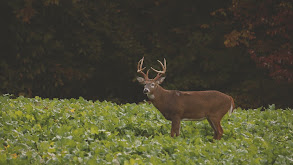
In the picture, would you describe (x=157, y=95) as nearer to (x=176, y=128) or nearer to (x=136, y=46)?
(x=176, y=128)

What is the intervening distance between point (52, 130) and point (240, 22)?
958 cm

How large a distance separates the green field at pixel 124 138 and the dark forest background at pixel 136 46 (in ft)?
16.6

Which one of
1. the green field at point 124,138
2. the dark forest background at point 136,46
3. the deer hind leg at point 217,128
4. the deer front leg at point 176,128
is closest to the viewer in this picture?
the green field at point 124,138

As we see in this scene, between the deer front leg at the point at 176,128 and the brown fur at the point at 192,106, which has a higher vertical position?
the brown fur at the point at 192,106

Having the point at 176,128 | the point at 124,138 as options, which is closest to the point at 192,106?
the point at 176,128

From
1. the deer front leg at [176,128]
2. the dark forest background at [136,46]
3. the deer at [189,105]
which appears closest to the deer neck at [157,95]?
the deer at [189,105]

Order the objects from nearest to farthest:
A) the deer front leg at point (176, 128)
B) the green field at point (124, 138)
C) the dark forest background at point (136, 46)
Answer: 1. the green field at point (124, 138)
2. the deer front leg at point (176, 128)
3. the dark forest background at point (136, 46)

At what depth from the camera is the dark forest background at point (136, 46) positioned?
49.6 feet

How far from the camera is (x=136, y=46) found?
1702cm

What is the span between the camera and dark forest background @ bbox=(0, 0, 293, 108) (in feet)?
49.6

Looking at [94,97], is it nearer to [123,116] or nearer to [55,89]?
[55,89]

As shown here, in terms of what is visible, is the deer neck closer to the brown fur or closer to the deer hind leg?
the brown fur

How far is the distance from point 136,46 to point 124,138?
9481 millimetres

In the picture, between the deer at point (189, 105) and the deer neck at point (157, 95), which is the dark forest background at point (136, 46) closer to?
the deer at point (189, 105)
